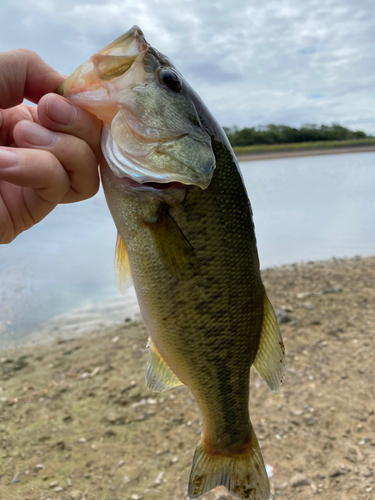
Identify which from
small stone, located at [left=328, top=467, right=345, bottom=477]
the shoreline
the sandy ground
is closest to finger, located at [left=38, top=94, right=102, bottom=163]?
the sandy ground

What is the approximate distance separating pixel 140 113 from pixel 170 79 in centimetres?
19

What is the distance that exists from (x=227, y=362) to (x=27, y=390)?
3299 mm

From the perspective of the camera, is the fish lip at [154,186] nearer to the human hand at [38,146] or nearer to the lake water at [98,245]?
the human hand at [38,146]

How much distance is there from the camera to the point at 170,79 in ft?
4.31

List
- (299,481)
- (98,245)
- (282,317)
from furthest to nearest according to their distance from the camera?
(98,245) < (282,317) < (299,481)

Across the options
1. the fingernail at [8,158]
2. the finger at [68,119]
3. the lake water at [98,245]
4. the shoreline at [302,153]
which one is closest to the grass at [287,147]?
the shoreline at [302,153]

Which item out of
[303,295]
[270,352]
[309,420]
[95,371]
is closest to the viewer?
[270,352]

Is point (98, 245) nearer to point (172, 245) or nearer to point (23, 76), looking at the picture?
point (23, 76)

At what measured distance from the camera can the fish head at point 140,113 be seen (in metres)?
1.22

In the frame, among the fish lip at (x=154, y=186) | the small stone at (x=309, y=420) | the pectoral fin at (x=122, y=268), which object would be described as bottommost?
the small stone at (x=309, y=420)

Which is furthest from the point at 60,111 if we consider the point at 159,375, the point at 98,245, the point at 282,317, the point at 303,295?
the point at 98,245

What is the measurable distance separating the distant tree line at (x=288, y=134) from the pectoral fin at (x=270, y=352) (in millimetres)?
40351

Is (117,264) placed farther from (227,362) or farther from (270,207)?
(270,207)

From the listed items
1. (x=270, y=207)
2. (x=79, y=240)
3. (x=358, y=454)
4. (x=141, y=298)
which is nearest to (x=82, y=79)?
(x=141, y=298)
